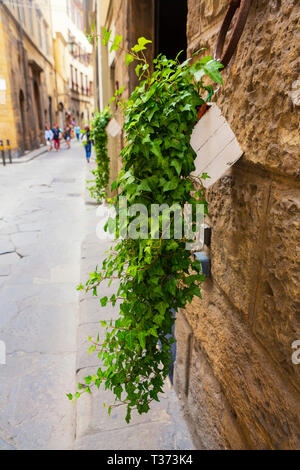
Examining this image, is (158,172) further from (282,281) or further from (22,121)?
(22,121)

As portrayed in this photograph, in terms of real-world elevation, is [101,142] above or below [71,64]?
below

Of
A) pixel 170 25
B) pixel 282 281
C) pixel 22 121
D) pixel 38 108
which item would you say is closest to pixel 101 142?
pixel 170 25

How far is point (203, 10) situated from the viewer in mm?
1272

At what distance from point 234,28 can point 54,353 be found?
2369 mm

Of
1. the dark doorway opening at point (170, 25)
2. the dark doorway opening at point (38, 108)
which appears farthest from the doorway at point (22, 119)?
the dark doorway opening at point (170, 25)

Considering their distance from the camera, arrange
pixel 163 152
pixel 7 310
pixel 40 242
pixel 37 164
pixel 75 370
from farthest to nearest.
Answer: pixel 37 164 → pixel 40 242 → pixel 7 310 → pixel 75 370 → pixel 163 152

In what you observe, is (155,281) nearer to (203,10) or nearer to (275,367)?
(275,367)

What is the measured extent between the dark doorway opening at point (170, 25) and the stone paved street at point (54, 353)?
2.89 metres

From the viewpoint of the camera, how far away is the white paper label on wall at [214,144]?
37.1 inches

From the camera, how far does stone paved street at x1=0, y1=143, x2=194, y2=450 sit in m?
1.76

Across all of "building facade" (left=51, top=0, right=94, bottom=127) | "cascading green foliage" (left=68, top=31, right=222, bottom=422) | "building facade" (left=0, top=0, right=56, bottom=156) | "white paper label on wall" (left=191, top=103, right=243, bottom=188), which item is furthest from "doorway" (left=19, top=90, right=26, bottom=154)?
"white paper label on wall" (left=191, top=103, right=243, bottom=188)

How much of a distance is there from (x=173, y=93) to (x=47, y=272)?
10.5ft

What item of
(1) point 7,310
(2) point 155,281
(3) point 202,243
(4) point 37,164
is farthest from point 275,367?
(4) point 37,164

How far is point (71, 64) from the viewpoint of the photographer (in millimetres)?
33938
